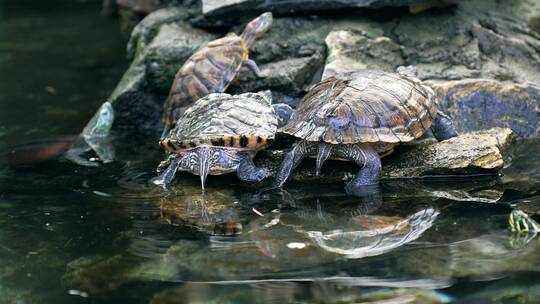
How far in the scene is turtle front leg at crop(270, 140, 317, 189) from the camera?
5344 millimetres

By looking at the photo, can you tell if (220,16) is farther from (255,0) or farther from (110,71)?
(110,71)

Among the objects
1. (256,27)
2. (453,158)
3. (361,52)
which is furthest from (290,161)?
(256,27)

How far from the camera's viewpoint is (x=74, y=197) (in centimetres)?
535

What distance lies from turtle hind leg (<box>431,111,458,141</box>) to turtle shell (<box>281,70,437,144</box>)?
13 centimetres

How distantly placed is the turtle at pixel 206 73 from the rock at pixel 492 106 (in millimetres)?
1760

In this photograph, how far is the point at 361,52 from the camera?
22.4ft

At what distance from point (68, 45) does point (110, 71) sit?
1.74 meters

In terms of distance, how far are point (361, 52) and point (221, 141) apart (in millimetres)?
2050

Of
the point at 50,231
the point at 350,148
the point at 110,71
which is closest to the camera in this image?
the point at 50,231

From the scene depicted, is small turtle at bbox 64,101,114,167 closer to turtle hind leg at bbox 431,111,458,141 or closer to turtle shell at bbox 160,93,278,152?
turtle shell at bbox 160,93,278,152

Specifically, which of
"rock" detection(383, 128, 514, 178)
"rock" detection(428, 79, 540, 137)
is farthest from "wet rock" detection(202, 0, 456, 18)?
"rock" detection(383, 128, 514, 178)

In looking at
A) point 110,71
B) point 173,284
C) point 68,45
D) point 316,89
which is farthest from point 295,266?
point 68,45

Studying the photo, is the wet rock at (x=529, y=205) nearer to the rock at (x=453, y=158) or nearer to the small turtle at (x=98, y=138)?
the rock at (x=453, y=158)

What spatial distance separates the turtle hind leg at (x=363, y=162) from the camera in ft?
17.1
